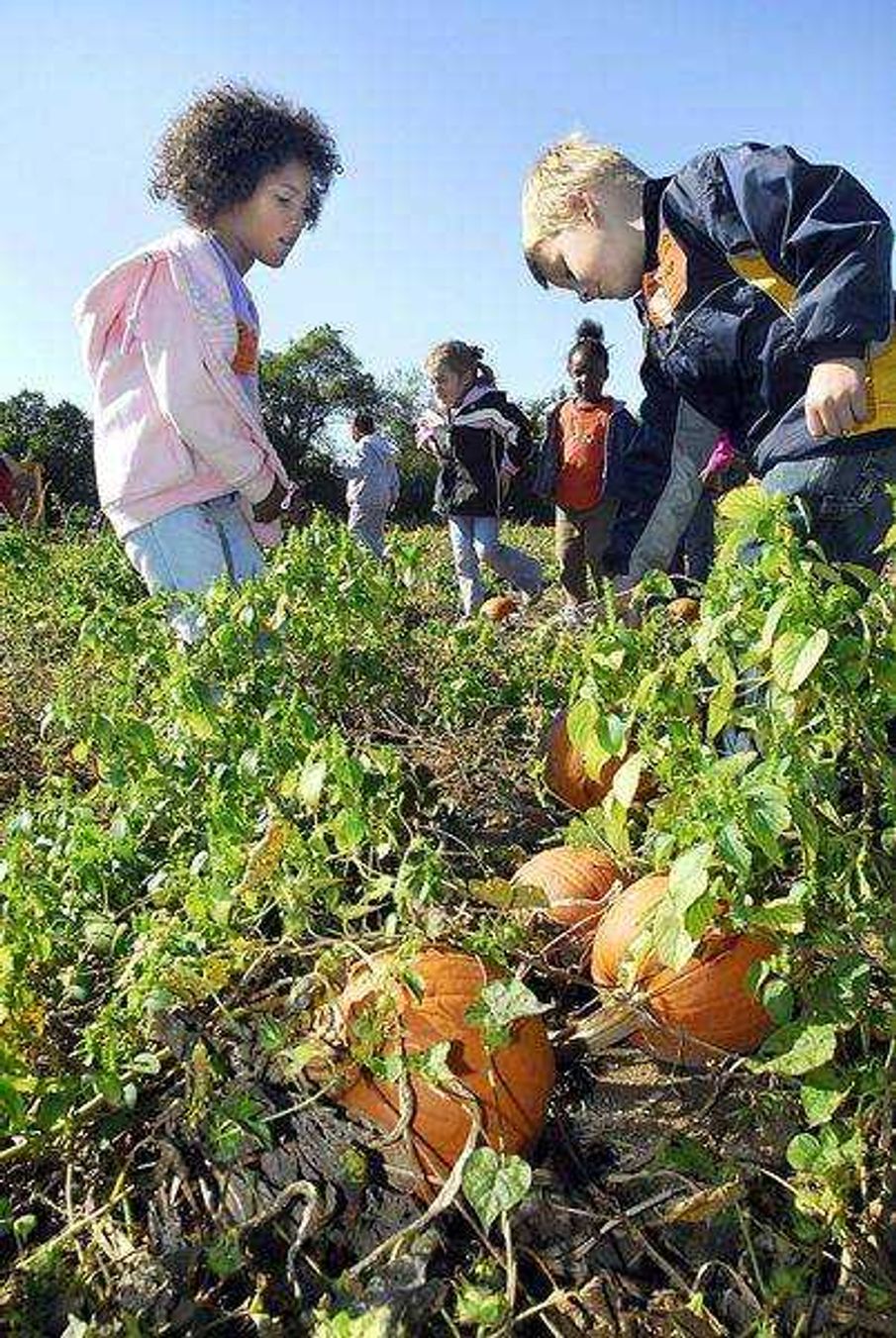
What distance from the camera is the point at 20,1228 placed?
60.6 inches

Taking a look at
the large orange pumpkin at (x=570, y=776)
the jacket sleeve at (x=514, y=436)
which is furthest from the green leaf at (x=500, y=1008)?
the jacket sleeve at (x=514, y=436)

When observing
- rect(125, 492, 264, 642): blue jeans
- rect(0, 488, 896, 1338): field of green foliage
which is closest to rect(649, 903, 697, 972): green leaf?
rect(0, 488, 896, 1338): field of green foliage

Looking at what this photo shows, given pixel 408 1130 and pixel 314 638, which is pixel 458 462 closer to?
pixel 314 638

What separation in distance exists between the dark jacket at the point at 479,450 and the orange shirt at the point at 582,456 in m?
0.35

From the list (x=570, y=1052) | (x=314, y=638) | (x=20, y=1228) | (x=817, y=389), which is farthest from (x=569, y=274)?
(x=20, y=1228)

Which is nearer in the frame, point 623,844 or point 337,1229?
point 337,1229

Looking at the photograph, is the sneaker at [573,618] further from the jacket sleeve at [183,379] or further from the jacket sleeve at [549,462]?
the jacket sleeve at [549,462]

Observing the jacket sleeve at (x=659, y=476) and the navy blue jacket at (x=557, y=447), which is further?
the navy blue jacket at (x=557, y=447)

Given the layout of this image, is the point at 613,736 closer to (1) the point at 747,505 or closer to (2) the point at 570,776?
(1) the point at 747,505

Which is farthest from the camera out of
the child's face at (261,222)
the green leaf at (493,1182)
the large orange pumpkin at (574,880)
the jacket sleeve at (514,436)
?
the jacket sleeve at (514,436)

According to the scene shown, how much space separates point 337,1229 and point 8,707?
9.88 ft

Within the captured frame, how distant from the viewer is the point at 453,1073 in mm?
1649

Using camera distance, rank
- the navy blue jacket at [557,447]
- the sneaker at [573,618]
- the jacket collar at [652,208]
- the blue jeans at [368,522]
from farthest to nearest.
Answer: the blue jeans at [368,522] → the navy blue jacket at [557,447] → the sneaker at [573,618] → the jacket collar at [652,208]

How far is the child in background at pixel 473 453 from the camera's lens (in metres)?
7.23
